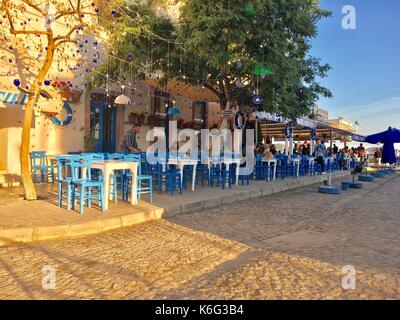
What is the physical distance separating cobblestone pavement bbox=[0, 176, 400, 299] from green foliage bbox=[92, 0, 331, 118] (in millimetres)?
5316

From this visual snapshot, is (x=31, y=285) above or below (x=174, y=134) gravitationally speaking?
A: below

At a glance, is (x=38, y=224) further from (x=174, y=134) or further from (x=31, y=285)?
(x=174, y=134)

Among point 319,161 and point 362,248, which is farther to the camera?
point 319,161

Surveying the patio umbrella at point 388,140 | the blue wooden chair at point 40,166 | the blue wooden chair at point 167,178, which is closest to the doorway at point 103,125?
the blue wooden chair at point 40,166

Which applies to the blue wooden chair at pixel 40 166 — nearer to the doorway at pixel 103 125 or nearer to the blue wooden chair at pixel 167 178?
the doorway at pixel 103 125

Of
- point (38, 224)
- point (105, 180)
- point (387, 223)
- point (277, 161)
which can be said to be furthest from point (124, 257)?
point (277, 161)

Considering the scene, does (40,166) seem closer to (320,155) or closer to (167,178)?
(167,178)

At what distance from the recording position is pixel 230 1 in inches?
404

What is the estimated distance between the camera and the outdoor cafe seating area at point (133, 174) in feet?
23.4

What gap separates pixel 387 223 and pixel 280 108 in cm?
666

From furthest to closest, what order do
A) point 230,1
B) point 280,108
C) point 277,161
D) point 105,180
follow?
point 277,161, point 280,108, point 230,1, point 105,180

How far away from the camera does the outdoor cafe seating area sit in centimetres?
712

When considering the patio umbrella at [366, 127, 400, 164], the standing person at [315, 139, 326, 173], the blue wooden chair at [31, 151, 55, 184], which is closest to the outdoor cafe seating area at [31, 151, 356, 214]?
the blue wooden chair at [31, 151, 55, 184]

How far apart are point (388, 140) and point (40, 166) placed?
1668cm
